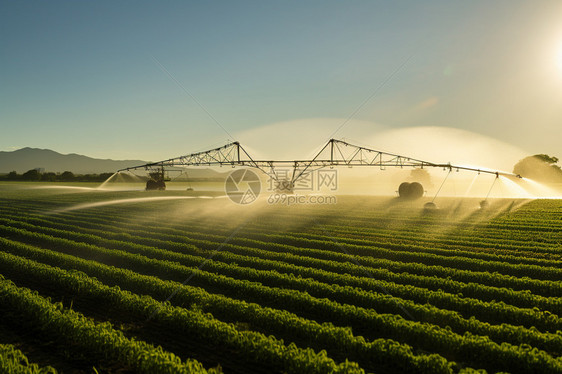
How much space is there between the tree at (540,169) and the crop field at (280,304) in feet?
319

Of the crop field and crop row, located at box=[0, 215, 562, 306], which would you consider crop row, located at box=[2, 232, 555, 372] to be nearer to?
the crop field

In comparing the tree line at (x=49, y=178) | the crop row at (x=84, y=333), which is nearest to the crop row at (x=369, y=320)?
the crop row at (x=84, y=333)

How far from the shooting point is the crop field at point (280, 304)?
7.32m

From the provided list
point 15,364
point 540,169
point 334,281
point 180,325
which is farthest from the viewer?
point 540,169

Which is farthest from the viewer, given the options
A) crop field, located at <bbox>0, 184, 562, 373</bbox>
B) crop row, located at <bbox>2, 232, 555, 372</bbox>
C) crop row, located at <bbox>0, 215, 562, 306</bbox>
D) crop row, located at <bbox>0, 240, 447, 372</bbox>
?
crop row, located at <bbox>0, 215, 562, 306</bbox>

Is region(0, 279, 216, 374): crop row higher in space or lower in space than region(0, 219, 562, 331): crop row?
lower

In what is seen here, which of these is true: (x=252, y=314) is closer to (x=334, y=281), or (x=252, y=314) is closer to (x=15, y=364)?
(x=334, y=281)

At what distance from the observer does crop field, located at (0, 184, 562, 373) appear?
7316 mm

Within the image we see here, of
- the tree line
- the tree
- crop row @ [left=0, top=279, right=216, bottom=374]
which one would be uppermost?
the tree

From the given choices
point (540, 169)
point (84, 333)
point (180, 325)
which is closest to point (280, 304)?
point (180, 325)

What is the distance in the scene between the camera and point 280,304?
10508 millimetres

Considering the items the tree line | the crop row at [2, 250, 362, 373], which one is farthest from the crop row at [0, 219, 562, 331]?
the tree line

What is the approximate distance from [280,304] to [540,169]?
116 metres

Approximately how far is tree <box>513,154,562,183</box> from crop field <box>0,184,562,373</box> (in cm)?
9714
